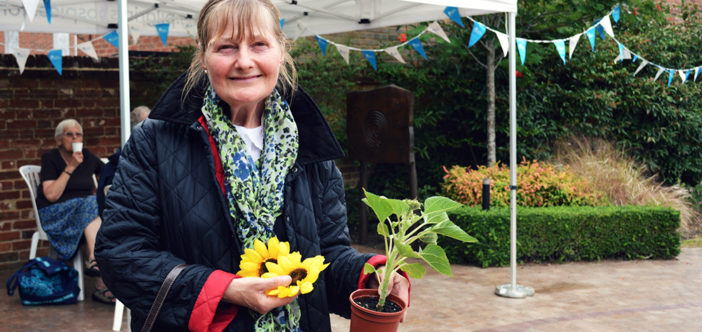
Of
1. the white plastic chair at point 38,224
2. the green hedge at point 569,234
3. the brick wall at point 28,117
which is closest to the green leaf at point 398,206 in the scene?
the white plastic chair at point 38,224

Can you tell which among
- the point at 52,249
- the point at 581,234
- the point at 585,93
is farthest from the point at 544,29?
the point at 52,249

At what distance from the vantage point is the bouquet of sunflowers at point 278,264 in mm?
1331

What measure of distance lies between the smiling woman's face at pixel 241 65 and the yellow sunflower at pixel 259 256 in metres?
0.33

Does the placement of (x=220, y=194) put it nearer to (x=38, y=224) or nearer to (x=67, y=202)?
(x=67, y=202)

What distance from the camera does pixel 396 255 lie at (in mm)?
1396

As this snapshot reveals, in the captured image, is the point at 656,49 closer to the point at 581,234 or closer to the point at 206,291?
the point at 581,234

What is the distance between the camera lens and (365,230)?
25.0ft

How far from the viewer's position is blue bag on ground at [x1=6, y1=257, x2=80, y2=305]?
4.73 meters

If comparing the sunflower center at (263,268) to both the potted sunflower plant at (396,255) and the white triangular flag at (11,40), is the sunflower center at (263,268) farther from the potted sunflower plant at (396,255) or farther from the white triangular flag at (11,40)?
the white triangular flag at (11,40)

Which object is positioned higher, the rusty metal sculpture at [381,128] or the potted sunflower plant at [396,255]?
the rusty metal sculpture at [381,128]

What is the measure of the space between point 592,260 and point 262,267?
20.7ft

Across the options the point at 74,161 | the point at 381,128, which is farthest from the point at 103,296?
the point at 381,128

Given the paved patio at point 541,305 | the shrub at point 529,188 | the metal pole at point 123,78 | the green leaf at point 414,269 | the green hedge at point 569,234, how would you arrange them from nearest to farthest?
1. the green leaf at point 414,269
2. the metal pole at point 123,78
3. the paved patio at point 541,305
4. the green hedge at point 569,234
5. the shrub at point 529,188

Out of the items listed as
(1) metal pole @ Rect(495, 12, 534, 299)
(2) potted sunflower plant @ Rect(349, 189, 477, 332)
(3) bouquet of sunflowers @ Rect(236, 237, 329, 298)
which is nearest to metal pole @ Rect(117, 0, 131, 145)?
(3) bouquet of sunflowers @ Rect(236, 237, 329, 298)
